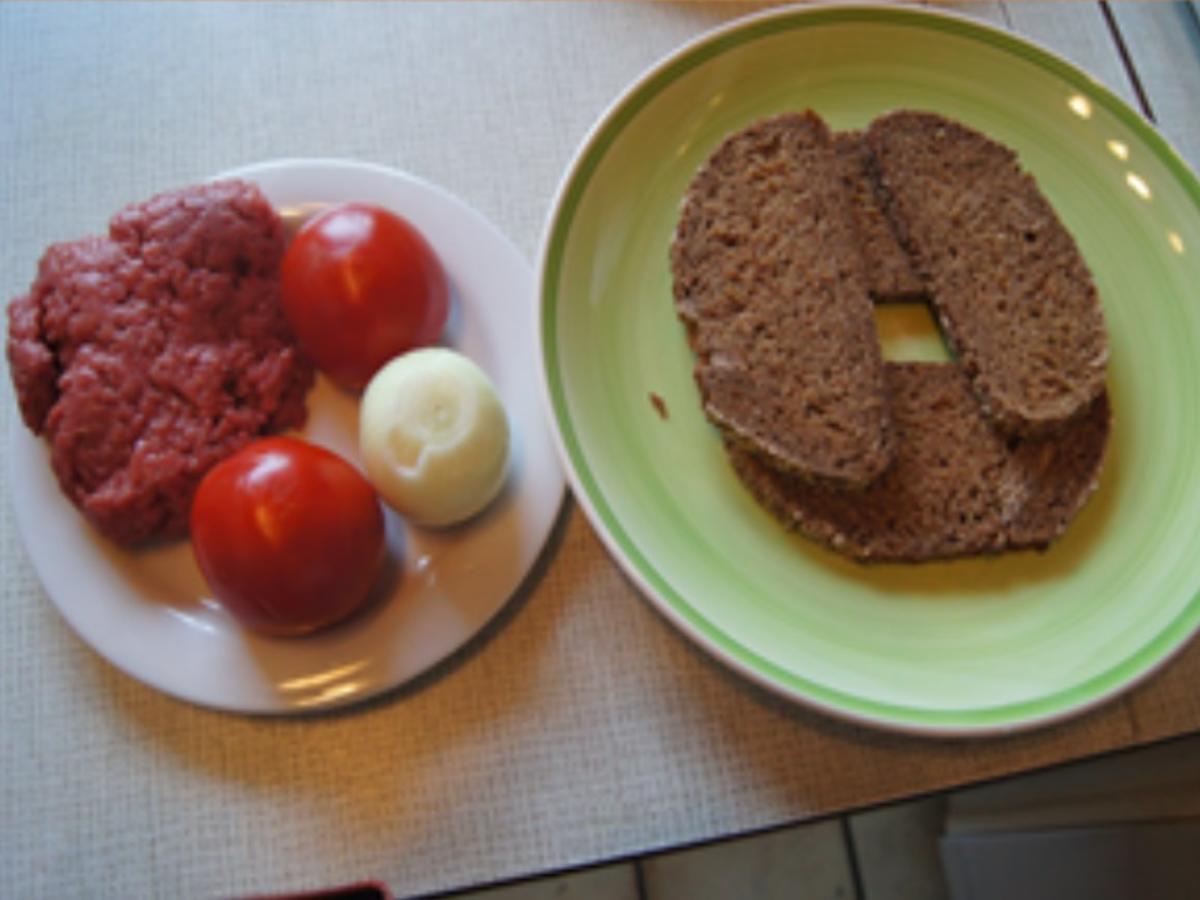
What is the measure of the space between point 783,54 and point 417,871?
3.80ft

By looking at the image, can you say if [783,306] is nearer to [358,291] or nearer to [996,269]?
[996,269]

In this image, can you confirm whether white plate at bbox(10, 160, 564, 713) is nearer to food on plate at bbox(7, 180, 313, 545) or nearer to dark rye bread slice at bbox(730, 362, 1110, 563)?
food on plate at bbox(7, 180, 313, 545)

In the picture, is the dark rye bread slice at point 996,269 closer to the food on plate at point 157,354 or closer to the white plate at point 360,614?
the white plate at point 360,614

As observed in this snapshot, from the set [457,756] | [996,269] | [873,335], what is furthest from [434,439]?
[996,269]

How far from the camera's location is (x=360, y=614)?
1.08 meters

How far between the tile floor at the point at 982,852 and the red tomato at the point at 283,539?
0.37 meters

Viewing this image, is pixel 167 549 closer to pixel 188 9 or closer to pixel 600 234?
pixel 600 234

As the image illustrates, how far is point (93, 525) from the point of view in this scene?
1090 mm

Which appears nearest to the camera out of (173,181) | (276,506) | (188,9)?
(276,506)

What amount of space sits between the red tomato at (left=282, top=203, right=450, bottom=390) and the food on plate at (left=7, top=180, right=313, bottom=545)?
0.07 meters

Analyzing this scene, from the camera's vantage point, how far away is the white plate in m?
1.04

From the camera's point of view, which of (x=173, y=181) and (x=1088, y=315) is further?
(x=173, y=181)

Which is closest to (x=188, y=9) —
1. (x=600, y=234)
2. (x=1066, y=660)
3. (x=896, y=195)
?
(x=600, y=234)

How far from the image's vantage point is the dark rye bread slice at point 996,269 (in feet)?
3.73
